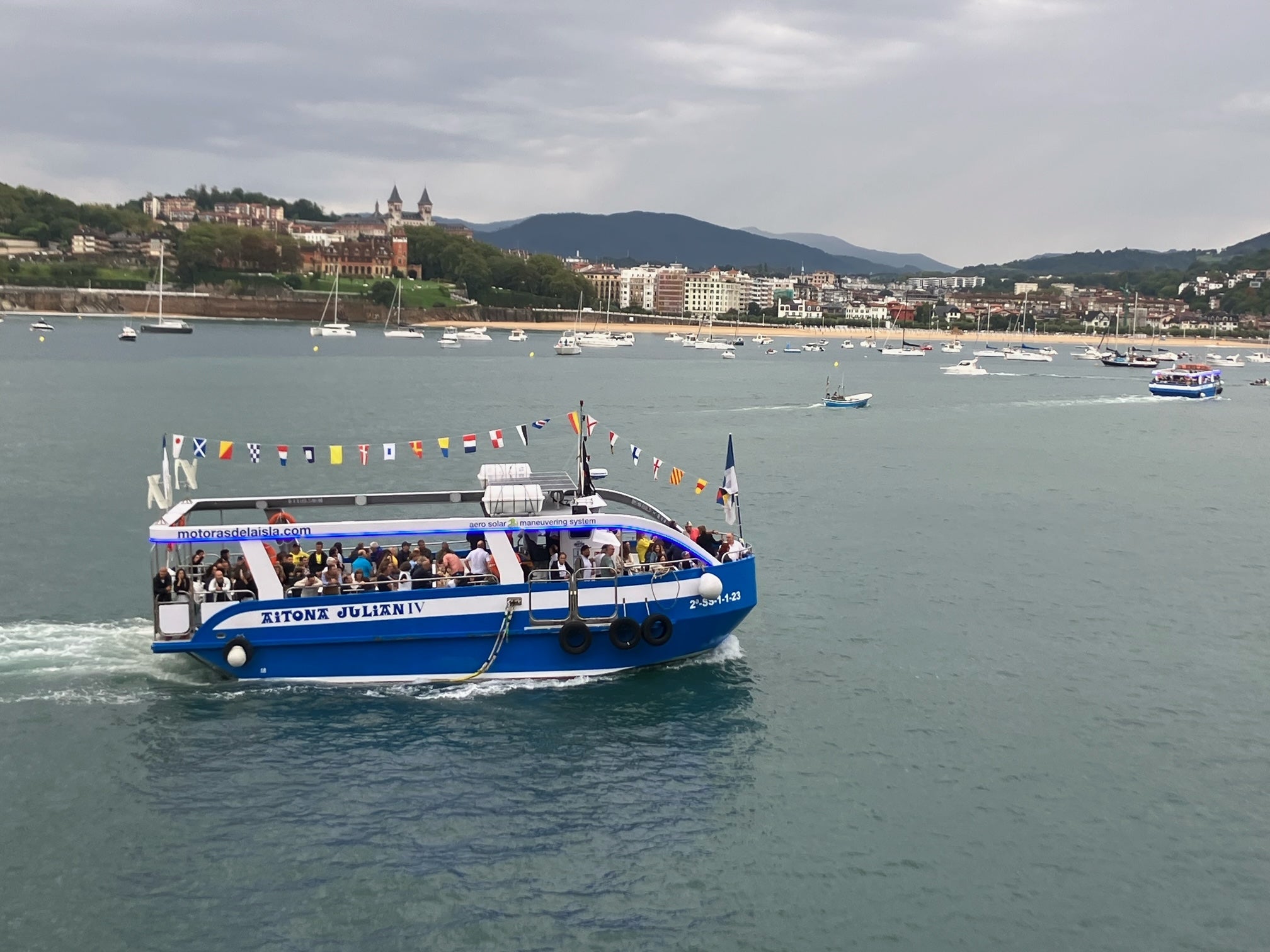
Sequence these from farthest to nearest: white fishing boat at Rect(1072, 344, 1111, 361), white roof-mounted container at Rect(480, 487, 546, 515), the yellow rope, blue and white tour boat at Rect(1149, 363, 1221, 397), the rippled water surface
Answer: white fishing boat at Rect(1072, 344, 1111, 361)
blue and white tour boat at Rect(1149, 363, 1221, 397)
white roof-mounted container at Rect(480, 487, 546, 515)
the yellow rope
the rippled water surface

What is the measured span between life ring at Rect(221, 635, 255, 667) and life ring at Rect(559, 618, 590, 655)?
5884 mm

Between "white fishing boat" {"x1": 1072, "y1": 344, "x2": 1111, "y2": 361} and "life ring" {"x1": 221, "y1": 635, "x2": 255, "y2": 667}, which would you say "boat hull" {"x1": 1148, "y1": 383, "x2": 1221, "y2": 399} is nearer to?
"white fishing boat" {"x1": 1072, "y1": 344, "x2": 1111, "y2": 361}

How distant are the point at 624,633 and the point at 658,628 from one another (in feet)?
2.41

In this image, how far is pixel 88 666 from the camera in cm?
2239

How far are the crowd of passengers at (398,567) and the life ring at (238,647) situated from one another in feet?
2.57

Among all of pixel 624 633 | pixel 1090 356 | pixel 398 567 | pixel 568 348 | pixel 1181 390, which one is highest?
pixel 1090 356

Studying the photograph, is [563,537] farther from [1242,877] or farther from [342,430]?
[342,430]

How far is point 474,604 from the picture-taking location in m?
21.4

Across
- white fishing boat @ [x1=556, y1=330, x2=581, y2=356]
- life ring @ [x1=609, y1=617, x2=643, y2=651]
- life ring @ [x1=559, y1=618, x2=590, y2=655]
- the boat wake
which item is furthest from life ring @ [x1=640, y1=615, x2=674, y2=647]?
white fishing boat @ [x1=556, y1=330, x2=581, y2=356]

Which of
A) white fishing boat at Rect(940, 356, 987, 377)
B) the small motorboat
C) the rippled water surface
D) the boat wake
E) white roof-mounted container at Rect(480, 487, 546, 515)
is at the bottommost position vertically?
the rippled water surface

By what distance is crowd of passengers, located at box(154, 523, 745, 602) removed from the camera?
21125 millimetres

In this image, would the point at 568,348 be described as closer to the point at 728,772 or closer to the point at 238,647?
the point at 238,647

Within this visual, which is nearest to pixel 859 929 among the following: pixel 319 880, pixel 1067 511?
pixel 319 880

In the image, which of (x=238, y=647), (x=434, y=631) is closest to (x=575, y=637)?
(x=434, y=631)
